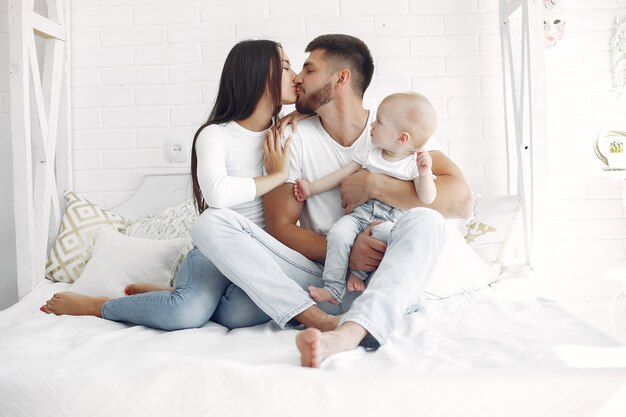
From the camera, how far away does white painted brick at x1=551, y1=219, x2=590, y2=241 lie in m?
2.88

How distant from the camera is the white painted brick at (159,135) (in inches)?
115

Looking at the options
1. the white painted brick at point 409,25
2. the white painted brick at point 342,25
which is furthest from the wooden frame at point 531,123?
the white painted brick at point 342,25

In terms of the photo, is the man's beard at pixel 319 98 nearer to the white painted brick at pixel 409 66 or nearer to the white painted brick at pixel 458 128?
the white painted brick at pixel 409 66

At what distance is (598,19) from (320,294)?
6.32 ft

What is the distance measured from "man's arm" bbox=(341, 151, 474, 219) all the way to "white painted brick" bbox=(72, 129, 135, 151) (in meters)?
1.29

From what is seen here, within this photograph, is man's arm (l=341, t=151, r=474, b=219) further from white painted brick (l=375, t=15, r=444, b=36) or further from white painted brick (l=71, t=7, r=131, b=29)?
white painted brick (l=71, t=7, r=131, b=29)

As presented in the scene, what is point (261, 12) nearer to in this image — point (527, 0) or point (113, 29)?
point (113, 29)

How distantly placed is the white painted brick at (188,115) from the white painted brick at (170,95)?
29 mm

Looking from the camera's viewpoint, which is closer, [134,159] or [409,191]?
[409,191]

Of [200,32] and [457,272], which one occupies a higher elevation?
[200,32]

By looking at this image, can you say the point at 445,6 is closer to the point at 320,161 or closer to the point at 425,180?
the point at 320,161

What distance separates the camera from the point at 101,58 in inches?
116

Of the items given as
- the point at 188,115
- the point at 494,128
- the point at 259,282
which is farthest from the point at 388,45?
the point at 259,282

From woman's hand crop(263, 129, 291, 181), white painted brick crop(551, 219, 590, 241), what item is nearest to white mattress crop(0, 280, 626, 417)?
woman's hand crop(263, 129, 291, 181)
